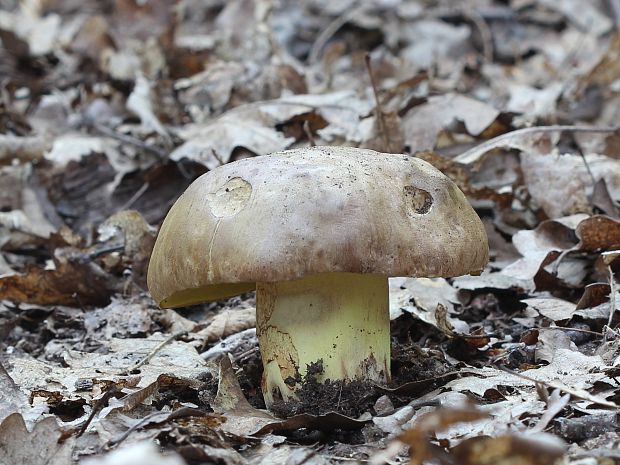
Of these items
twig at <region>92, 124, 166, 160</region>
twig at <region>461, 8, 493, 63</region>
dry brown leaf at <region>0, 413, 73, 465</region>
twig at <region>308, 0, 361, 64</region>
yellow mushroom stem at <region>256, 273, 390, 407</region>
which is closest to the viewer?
dry brown leaf at <region>0, 413, 73, 465</region>

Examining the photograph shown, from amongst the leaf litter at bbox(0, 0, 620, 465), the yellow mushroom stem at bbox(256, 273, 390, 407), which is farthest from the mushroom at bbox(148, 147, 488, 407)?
the leaf litter at bbox(0, 0, 620, 465)

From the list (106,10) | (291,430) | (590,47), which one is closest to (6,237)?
(291,430)

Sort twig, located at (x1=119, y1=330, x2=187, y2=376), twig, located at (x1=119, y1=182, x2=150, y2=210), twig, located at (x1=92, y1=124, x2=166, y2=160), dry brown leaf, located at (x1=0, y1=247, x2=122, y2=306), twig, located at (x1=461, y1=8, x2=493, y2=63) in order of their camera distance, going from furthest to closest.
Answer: twig, located at (x1=461, y1=8, x2=493, y2=63) → twig, located at (x1=92, y1=124, x2=166, y2=160) → twig, located at (x1=119, y1=182, x2=150, y2=210) → dry brown leaf, located at (x1=0, y1=247, x2=122, y2=306) → twig, located at (x1=119, y1=330, x2=187, y2=376)

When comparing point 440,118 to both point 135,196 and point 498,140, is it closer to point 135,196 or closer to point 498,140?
point 498,140

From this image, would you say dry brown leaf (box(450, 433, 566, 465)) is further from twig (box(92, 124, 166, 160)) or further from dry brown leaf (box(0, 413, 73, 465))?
twig (box(92, 124, 166, 160))

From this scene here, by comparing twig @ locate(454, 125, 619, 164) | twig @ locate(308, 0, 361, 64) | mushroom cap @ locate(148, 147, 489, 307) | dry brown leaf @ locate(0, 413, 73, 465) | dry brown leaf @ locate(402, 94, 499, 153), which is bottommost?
dry brown leaf @ locate(0, 413, 73, 465)

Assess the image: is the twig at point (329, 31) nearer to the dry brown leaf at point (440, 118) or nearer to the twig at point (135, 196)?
the dry brown leaf at point (440, 118)

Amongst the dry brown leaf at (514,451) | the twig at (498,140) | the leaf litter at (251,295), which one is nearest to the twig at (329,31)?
the leaf litter at (251,295)
